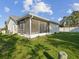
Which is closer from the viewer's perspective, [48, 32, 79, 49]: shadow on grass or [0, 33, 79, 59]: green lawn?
[0, 33, 79, 59]: green lawn

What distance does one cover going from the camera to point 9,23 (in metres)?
45.1

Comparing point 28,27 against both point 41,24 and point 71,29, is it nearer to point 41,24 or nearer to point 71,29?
point 41,24

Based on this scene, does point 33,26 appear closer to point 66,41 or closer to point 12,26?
point 12,26

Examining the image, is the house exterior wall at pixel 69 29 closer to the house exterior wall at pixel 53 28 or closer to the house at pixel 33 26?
the house exterior wall at pixel 53 28

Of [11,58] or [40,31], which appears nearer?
[11,58]

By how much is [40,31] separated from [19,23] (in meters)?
5.33

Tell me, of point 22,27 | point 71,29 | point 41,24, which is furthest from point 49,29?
point 71,29

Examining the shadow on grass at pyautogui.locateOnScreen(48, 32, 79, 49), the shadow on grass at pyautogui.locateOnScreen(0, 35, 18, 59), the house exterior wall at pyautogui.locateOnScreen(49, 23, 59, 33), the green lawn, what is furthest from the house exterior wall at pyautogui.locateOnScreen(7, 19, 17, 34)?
the green lawn

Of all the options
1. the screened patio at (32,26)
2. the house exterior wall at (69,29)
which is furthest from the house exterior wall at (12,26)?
the house exterior wall at (69,29)

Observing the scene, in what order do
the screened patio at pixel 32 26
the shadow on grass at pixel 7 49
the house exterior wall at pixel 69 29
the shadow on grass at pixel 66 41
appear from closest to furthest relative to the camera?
the shadow on grass at pixel 7 49, the shadow on grass at pixel 66 41, the screened patio at pixel 32 26, the house exterior wall at pixel 69 29

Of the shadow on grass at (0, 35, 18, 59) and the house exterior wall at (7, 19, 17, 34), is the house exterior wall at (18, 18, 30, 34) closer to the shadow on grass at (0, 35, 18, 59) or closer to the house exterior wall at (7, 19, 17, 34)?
the house exterior wall at (7, 19, 17, 34)

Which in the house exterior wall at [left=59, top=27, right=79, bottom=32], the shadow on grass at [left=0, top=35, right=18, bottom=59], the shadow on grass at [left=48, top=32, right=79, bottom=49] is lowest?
the shadow on grass at [left=0, top=35, right=18, bottom=59]

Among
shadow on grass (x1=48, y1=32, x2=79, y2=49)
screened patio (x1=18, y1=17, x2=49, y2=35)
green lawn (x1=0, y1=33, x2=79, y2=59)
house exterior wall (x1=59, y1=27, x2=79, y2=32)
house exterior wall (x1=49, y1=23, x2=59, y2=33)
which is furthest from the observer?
house exterior wall (x1=59, y1=27, x2=79, y2=32)

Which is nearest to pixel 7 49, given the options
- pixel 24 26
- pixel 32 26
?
pixel 32 26
